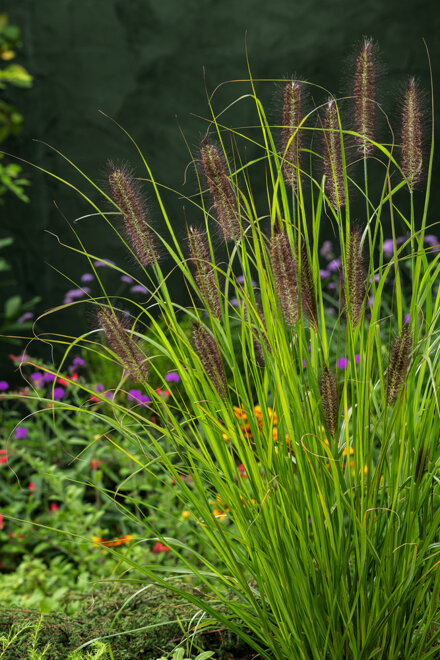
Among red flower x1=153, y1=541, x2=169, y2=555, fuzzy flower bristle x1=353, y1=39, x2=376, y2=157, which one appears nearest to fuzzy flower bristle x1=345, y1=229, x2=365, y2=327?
fuzzy flower bristle x1=353, y1=39, x2=376, y2=157

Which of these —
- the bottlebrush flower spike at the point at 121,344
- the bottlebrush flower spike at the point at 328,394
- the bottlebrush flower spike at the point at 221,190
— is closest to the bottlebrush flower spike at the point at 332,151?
the bottlebrush flower spike at the point at 221,190

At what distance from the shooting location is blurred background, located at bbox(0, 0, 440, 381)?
12.5 feet

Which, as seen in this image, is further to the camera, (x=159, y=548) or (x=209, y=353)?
(x=159, y=548)

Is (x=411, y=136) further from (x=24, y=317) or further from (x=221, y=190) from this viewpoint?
(x=24, y=317)

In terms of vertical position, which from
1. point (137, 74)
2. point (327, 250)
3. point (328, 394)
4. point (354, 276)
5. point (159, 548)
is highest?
point (137, 74)

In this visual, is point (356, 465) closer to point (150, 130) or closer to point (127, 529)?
point (127, 529)

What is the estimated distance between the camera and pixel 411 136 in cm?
110

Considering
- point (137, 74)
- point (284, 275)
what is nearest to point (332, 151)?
point (284, 275)

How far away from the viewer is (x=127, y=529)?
2.58 m

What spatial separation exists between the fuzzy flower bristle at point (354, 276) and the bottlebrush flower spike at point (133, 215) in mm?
356

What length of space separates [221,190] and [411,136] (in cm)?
35

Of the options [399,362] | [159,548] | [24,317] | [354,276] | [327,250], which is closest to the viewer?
[399,362]

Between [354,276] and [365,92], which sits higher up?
[365,92]

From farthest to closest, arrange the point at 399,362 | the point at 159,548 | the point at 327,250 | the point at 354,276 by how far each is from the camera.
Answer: the point at 327,250
the point at 159,548
the point at 354,276
the point at 399,362
